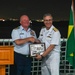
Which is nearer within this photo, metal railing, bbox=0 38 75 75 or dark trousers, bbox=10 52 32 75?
dark trousers, bbox=10 52 32 75

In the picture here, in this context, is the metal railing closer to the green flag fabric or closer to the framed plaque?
the green flag fabric

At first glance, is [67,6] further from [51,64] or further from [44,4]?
[51,64]

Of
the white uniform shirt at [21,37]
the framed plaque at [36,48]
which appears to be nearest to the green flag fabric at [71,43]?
the framed plaque at [36,48]

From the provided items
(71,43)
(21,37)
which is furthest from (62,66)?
(21,37)

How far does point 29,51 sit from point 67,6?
8.90 m

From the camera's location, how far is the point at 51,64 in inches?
238

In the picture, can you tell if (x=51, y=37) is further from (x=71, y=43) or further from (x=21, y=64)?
(x=21, y=64)

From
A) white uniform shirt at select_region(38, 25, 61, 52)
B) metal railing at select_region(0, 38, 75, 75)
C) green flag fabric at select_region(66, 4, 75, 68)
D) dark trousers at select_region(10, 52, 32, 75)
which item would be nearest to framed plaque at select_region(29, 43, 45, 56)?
white uniform shirt at select_region(38, 25, 61, 52)

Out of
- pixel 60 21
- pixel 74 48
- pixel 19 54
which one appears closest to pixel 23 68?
pixel 19 54

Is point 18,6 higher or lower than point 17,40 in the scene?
higher

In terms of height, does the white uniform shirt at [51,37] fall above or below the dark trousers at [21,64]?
above

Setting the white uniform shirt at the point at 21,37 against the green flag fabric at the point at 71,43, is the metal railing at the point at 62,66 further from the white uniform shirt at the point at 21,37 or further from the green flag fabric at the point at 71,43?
the white uniform shirt at the point at 21,37

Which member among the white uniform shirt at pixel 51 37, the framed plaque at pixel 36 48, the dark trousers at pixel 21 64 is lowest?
the dark trousers at pixel 21 64

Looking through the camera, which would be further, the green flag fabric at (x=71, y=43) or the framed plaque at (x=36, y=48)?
the green flag fabric at (x=71, y=43)
